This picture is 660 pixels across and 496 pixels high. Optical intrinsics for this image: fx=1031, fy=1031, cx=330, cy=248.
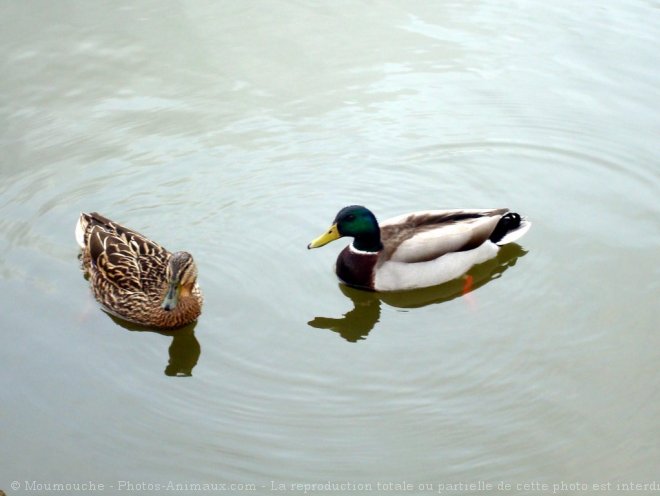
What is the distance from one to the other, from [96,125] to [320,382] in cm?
439

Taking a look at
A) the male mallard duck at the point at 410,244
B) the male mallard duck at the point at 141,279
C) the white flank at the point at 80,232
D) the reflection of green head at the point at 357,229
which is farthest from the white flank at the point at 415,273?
the white flank at the point at 80,232

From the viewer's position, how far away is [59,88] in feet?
35.5

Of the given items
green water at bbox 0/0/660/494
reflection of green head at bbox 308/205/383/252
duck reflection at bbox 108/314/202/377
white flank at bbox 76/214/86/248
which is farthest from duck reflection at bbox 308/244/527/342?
white flank at bbox 76/214/86/248

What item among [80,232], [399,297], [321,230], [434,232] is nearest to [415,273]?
[399,297]

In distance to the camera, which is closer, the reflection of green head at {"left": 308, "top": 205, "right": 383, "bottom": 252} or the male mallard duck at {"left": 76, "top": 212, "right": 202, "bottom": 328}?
the male mallard duck at {"left": 76, "top": 212, "right": 202, "bottom": 328}

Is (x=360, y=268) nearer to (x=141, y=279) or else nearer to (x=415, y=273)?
(x=415, y=273)

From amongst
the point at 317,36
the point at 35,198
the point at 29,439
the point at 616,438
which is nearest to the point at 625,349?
the point at 616,438

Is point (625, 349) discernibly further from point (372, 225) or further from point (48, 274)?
point (48, 274)

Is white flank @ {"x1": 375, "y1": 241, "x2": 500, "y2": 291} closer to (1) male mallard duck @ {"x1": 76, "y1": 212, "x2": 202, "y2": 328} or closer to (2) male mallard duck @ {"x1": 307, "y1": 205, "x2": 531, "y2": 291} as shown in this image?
(2) male mallard duck @ {"x1": 307, "y1": 205, "x2": 531, "y2": 291}

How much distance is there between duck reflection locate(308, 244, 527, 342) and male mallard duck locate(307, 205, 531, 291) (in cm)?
6

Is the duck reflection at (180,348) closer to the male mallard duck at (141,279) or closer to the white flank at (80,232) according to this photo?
the male mallard duck at (141,279)

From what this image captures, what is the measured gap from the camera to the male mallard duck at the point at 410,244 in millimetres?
8109

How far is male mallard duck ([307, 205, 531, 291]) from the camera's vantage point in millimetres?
8109

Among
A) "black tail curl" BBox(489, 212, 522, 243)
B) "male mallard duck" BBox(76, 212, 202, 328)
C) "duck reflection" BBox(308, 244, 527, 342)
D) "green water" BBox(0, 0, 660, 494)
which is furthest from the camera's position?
"black tail curl" BBox(489, 212, 522, 243)
